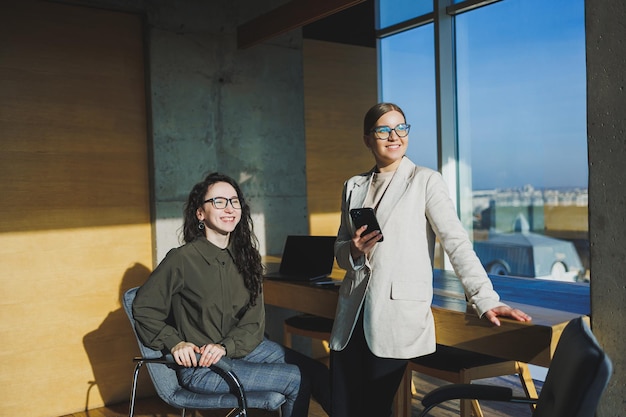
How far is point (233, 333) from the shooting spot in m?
2.89

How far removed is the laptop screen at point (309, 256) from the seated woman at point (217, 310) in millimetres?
786

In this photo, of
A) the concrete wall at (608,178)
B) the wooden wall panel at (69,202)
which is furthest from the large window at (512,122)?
the wooden wall panel at (69,202)

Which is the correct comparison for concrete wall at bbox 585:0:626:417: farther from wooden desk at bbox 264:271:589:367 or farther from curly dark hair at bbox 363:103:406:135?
curly dark hair at bbox 363:103:406:135

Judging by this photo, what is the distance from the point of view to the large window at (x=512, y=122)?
463 cm

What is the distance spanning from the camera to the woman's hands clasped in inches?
104

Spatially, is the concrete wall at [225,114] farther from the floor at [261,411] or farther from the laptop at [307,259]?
the floor at [261,411]

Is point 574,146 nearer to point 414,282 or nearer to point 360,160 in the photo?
point 360,160

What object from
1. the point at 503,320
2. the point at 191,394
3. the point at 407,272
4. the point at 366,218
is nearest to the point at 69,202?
the point at 191,394

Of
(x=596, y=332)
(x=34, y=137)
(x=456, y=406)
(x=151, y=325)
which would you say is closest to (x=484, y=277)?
(x=596, y=332)

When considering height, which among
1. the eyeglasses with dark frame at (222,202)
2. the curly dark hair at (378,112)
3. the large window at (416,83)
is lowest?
the eyeglasses with dark frame at (222,202)

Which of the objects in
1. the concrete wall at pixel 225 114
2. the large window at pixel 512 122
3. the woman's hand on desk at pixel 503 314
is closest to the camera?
the woman's hand on desk at pixel 503 314

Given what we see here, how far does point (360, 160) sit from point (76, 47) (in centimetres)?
255

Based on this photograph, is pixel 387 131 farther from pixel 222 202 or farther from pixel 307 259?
pixel 307 259

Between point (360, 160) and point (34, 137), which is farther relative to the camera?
point (360, 160)
